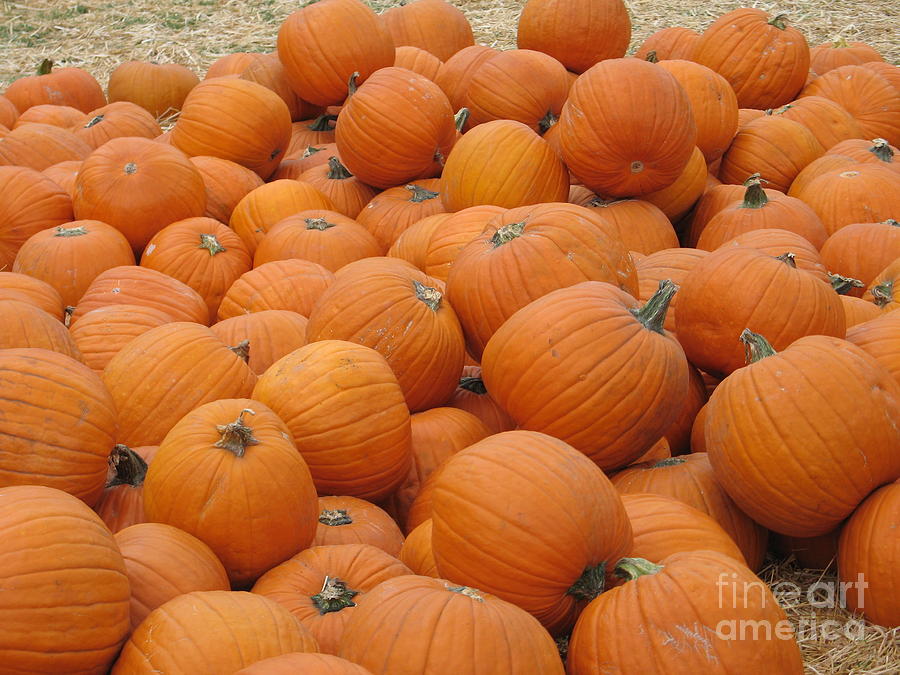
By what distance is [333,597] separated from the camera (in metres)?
2.33

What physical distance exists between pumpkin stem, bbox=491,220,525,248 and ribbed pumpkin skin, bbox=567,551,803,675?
159 centimetres

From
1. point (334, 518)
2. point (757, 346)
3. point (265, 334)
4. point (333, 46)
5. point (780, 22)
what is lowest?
point (334, 518)

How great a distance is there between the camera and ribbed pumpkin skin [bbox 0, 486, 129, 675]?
74.7 inches

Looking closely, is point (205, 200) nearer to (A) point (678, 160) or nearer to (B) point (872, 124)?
(A) point (678, 160)

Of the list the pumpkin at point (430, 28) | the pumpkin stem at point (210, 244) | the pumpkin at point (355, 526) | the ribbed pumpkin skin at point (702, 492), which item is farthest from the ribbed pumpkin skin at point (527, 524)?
the pumpkin at point (430, 28)

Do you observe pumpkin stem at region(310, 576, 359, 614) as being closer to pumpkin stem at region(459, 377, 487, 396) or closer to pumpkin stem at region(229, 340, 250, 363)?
pumpkin stem at region(229, 340, 250, 363)

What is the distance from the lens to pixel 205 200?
494cm

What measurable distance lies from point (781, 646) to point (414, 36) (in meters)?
5.23

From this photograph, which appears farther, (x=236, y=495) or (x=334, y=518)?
(x=334, y=518)

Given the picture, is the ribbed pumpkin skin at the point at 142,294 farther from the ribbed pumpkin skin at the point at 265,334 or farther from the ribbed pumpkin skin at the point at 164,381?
the ribbed pumpkin skin at the point at 164,381

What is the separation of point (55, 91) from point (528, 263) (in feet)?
17.3

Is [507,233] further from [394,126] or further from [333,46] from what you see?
[333,46]

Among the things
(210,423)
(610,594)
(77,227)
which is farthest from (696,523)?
(77,227)

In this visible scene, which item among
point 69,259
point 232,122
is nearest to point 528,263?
point 69,259
